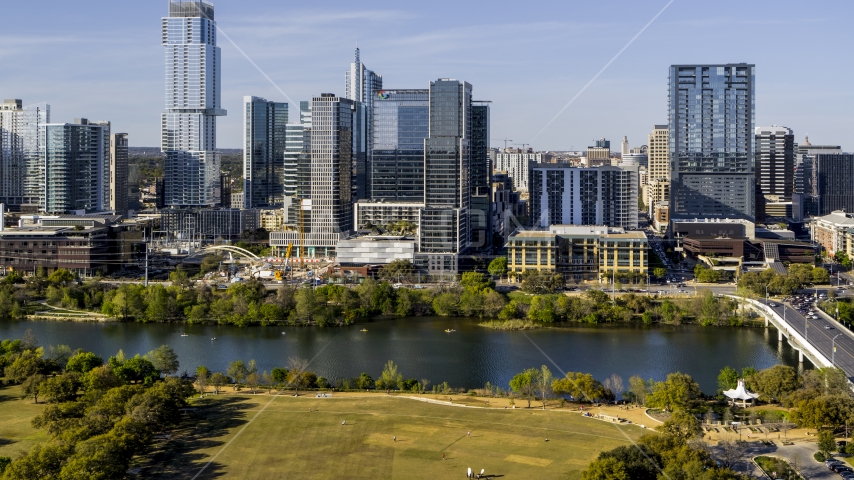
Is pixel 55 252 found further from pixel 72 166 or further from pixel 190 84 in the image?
pixel 190 84

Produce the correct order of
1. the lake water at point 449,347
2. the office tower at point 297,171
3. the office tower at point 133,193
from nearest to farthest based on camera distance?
the lake water at point 449,347, the office tower at point 297,171, the office tower at point 133,193

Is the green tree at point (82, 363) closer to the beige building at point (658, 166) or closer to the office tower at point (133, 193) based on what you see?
the office tower at point (133, 193)

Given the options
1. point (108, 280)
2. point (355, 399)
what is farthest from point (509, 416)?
point (108, 280)

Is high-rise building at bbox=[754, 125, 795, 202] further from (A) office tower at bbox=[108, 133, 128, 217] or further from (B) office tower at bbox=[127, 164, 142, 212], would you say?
(B) office tower at bbox=[127, 164, 142, 212]

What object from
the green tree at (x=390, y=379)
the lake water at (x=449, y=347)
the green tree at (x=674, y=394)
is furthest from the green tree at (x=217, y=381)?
the green tree at (x=674, y=394)

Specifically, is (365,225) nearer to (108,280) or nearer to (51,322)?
(108,280)

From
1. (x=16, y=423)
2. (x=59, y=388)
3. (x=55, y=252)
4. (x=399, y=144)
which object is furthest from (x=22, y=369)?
(x=399, y=144)

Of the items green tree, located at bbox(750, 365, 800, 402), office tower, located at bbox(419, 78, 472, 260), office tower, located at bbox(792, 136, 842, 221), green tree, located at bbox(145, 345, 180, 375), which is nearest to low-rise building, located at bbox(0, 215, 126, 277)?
office tower, located at bbox(419, 78, 472, 260)

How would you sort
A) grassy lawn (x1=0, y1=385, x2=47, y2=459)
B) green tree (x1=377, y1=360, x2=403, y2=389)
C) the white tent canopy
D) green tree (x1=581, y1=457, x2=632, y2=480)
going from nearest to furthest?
green tree (x1=581, y1=457, x2=632, y2=480)
grassy lawn (x1=0, y1=385, x2=47, y2=459)
the white tent canopy
green tree (x1=377, y1=360, x2=403, y2=389)
